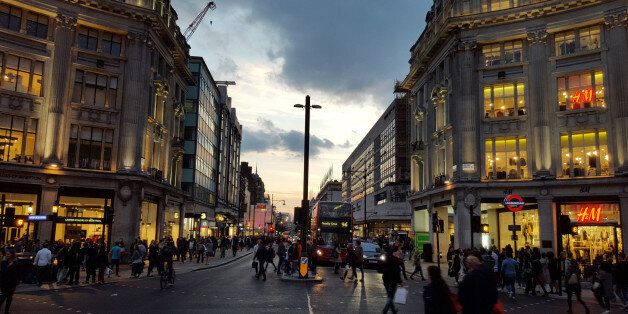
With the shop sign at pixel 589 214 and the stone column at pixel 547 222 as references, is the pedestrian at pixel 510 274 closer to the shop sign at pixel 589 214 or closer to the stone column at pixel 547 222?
the stone column at pixel 547 222

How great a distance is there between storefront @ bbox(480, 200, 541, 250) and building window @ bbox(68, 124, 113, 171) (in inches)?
1098

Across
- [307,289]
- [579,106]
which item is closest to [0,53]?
[307,289]

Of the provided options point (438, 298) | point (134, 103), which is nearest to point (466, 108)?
point (134, 103)

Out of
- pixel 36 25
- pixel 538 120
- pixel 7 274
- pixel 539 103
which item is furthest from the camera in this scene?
pixel 539 103

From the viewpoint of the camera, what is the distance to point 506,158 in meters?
37.6

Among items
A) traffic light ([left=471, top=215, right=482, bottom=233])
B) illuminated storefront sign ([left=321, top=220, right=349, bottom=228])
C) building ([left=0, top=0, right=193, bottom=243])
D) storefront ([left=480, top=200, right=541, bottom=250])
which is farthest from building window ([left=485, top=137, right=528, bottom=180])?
building ([left=0, top=0, right=193, bottom=243])

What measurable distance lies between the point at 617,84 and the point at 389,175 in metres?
61.1

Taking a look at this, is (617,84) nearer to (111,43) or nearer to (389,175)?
(111,43)

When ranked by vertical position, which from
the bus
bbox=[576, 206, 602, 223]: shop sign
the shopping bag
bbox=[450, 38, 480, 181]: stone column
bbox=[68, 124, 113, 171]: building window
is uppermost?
bbox=[450, 38, 480, 181]: stone column

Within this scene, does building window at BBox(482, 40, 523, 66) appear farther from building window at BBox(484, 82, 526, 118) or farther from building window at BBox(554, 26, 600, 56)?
building window at BBox(554, 26, 600, 56)

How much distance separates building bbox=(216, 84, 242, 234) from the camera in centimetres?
7906

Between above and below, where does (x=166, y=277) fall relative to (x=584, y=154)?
below

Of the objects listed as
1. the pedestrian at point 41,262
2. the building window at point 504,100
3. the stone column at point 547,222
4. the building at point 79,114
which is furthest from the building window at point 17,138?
the stone column at point 547,222

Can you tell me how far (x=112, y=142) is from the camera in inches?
1441
